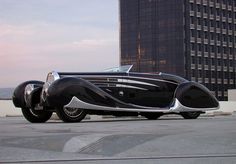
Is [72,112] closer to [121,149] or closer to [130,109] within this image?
[130,109]

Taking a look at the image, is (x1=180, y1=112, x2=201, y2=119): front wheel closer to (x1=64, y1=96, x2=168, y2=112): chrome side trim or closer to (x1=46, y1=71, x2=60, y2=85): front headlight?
(x1=64, y1=96, x2=168, y2=112): chrome side trim

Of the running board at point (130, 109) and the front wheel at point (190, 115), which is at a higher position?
the running board at point (130, 109)

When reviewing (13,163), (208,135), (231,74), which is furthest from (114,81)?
(231,74)

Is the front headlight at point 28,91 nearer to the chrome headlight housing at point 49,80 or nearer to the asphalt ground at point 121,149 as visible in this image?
the chrome headlight housing at point 49,80

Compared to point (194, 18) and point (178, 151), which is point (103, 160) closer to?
point (178, 151)

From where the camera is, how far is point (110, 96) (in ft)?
83.3

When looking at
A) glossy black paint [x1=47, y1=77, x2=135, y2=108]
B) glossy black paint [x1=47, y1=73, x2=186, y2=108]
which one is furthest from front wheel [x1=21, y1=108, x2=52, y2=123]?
glossy black paint [x1=47, y1=77, x2=135, y2=108]

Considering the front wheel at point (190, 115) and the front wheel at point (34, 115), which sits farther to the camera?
the front wheel at point (190, 115)

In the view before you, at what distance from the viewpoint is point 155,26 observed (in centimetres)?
13925

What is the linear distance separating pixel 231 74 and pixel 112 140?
13690 centimetres

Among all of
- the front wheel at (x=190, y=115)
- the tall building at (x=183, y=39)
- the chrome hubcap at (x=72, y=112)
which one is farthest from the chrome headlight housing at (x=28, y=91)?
the tall building at (x=183, y=39)

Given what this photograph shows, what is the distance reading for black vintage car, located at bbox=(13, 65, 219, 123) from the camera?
78.2ft

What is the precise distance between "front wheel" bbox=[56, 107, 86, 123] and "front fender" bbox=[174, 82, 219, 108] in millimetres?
5927

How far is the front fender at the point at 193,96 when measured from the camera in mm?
27766
